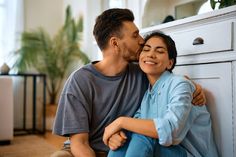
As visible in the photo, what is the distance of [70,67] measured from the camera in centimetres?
396

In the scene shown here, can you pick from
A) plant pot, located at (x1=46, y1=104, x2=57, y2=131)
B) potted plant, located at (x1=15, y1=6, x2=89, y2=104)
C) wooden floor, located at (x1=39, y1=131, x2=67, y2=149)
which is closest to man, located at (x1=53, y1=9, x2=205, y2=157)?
wooden floor, located at (x1=39, y1=131, x2=67, y2=149)

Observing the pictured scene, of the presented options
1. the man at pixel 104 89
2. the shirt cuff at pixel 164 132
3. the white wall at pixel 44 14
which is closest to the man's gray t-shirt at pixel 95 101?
the man at pixel 104 89

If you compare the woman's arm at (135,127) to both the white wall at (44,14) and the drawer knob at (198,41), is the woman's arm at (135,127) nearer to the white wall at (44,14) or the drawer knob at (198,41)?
the drawer knob at (198,41)

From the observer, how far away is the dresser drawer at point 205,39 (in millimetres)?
1133

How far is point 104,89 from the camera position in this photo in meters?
1.25

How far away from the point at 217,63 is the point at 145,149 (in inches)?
19.3

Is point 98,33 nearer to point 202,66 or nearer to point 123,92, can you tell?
point 123,92

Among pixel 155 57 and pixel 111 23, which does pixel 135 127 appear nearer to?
pixel 155 57

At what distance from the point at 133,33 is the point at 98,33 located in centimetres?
15

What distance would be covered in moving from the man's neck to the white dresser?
0.30m

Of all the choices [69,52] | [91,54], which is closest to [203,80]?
[91,54]

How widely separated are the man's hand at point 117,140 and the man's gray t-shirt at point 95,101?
0.61 ft

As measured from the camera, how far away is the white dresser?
3.70ft

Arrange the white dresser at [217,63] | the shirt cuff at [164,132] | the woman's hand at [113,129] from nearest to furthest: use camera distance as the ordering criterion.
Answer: the shirt cuff at [164,132] → the woman's hand at [113,129] → the white dresser at [217,63]
